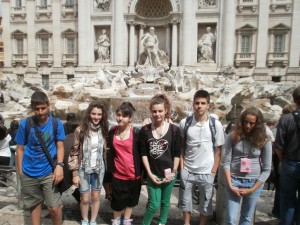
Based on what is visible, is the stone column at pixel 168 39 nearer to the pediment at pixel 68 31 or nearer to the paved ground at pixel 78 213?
the pediment at pixel 68 31

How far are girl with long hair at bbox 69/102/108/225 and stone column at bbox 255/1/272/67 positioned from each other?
17.8 meters

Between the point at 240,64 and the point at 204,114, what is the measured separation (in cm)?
1712

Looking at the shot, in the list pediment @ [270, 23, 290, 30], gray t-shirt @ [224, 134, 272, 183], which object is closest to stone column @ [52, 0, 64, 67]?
pediment @ [270, 23, 290, 30]

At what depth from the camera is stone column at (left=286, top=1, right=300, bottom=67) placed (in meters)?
17.8

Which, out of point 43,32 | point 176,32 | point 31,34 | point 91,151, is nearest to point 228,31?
point 176,32

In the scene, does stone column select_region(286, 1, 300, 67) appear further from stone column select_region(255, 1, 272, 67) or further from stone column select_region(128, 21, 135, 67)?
stone column select_region(128, 21, 135, 67)

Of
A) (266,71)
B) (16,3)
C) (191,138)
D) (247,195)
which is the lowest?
(247,195)

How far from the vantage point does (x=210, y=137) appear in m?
2.88

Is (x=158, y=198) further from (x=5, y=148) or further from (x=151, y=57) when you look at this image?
(x=151, y=57)

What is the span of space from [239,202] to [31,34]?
22.1 meters

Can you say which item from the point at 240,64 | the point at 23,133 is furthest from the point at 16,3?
the point at 23,133

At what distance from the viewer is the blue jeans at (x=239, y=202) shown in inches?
106

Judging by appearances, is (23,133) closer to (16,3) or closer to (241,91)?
(241,91)

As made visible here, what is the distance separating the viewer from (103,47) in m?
19.5
